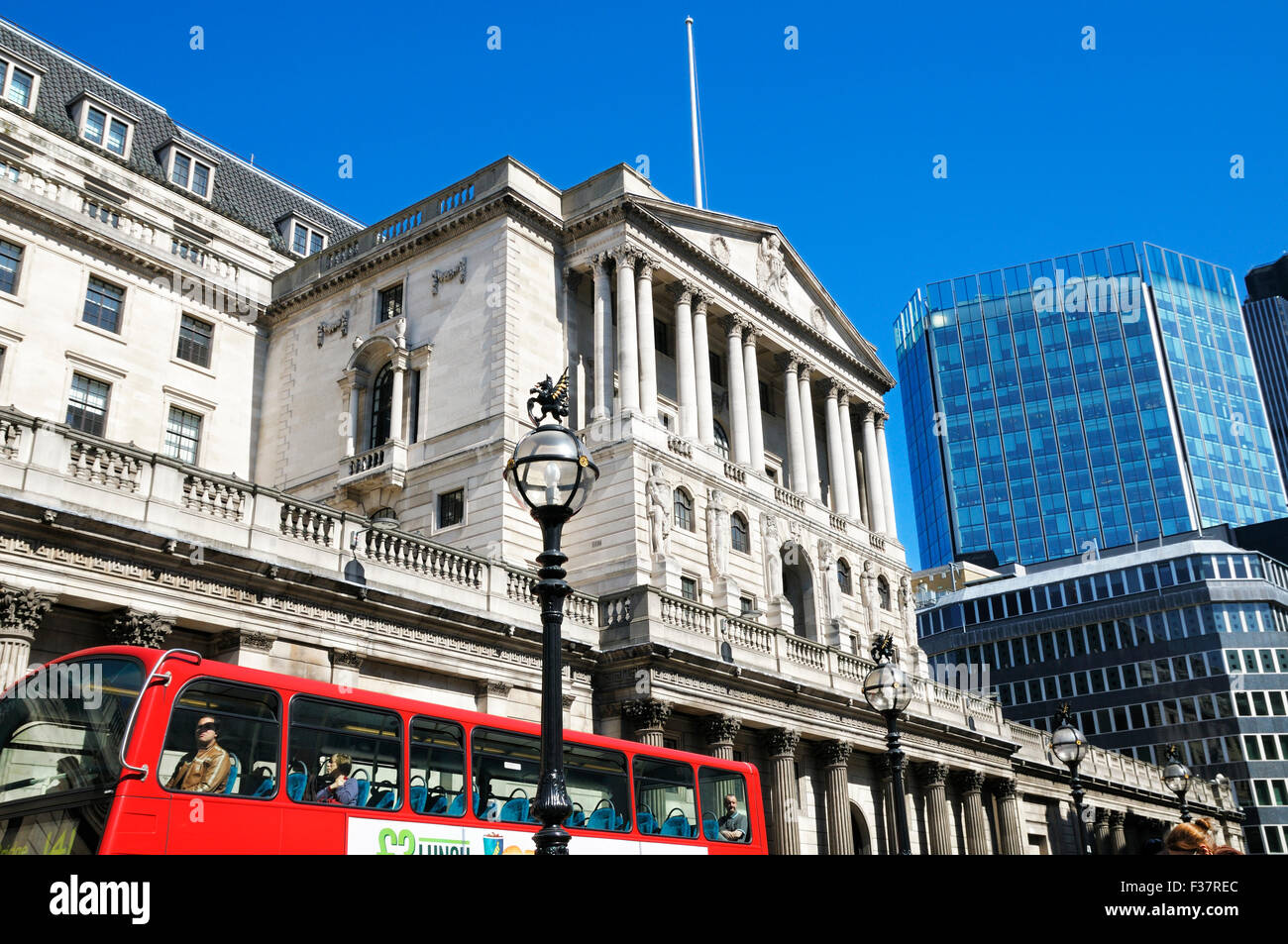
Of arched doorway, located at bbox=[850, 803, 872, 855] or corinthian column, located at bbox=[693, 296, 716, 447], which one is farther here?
corinthian column, located at bbox=[693, 296, 716, 447]

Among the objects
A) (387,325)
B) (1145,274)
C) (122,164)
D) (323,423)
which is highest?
(1145,274)

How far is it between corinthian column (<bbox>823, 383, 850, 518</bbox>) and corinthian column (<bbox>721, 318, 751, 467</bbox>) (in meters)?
7.58

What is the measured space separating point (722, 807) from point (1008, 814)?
29.7 meters

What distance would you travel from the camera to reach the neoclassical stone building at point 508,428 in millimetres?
25484

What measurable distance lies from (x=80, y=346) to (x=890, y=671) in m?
30.7

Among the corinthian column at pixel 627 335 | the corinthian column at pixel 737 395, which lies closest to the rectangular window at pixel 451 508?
the corinthian column at pixel 627 335

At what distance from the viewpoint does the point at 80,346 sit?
37.4 metres

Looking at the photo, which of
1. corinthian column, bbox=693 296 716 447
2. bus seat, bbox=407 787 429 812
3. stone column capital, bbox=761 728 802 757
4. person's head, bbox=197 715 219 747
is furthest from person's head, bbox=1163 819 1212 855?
corinthian column, bbox=693 296 716 447

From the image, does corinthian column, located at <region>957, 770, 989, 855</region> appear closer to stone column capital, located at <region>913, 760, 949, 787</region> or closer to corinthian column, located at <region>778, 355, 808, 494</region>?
stone column capital, located at <region>913, 760, 949, 787</region>

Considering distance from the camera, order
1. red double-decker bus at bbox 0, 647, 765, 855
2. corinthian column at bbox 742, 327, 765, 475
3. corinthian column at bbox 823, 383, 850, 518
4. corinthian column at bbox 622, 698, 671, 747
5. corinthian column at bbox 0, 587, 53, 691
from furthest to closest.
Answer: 1. corinthian column at bbox 823, 383, 850, 518
2. corinthian column at bbox 742, 327, 765, 475
3. corinthian column at bbox 622, 698, 671, 747
4. corinthian column at bbox 0, 587, 53, 691
5. red double-decker bus at bbox 0, 647, 765, 855

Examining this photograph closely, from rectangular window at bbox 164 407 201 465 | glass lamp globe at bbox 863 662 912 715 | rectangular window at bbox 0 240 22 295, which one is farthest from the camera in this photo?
rectangular window at bbox 164 407 201 465

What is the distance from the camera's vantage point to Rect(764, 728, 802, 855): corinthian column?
2944 cm

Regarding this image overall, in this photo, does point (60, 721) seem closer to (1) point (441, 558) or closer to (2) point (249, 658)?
(2) point (249, 658)
